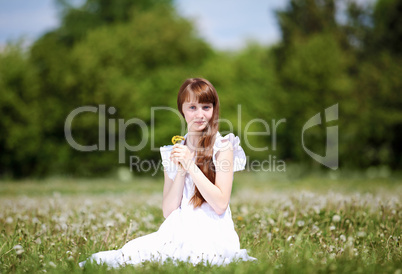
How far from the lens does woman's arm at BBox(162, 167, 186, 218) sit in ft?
13.1

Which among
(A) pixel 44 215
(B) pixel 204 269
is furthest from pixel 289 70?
(B) pixel 204 269

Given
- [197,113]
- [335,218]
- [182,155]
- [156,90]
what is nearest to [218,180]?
[182,155]

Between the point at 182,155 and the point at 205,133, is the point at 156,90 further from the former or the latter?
the point at 182,155

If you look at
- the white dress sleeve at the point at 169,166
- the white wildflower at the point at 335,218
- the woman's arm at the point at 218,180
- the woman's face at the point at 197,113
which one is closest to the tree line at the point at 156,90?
the white wildflower at the point at 335,218

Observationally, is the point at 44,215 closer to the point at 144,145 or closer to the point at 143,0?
the point at 144,145

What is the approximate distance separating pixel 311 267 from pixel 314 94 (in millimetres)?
25087

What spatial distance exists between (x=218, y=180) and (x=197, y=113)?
654 millimetres

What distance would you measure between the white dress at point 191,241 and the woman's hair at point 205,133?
0.20 feet

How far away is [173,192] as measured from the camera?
4074mm

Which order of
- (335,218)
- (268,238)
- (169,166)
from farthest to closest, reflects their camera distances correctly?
(335,218) < (268,238) < (169,166)

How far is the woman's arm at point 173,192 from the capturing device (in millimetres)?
3996

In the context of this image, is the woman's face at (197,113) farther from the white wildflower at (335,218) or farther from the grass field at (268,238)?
the white wildflower at (335,218)

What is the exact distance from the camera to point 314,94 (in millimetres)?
27281

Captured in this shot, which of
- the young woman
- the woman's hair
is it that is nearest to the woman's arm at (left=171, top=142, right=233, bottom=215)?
the young woman
